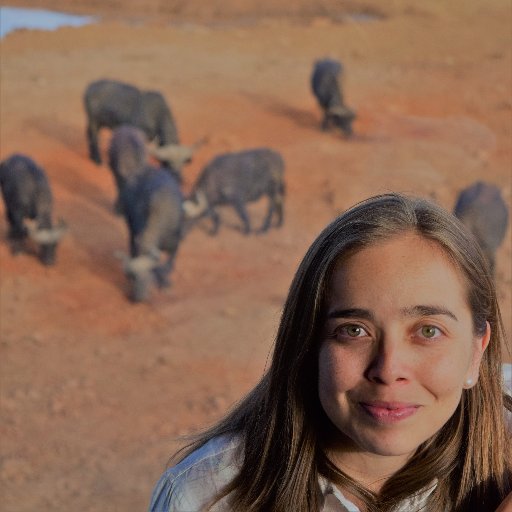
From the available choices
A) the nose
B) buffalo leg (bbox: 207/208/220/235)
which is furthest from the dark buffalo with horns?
the nose

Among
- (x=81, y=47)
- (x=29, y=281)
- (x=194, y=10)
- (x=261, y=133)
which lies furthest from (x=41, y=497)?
(x=194, y=10)

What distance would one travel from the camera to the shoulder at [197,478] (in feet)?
6.53

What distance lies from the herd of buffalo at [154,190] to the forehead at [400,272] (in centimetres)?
500

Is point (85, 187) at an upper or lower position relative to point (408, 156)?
lower

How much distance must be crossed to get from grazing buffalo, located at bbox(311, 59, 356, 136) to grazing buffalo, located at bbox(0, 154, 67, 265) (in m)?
4.23

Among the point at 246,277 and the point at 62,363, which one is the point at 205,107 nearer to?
the point at 246,277

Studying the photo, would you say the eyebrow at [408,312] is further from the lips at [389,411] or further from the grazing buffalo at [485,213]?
the grazing buffalo at [485,213]

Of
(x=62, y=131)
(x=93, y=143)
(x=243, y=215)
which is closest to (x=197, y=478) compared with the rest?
(x=243, y=215)

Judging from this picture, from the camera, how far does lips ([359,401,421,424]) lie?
1.86m

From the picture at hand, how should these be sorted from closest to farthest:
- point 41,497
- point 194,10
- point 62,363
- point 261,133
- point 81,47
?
1. point 41,497
2. point 62,363
3. point 261,133
4. point 81,47
5. point 194,10

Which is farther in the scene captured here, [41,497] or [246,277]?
[246,277]

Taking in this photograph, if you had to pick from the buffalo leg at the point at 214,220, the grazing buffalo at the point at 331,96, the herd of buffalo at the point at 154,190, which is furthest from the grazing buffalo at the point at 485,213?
the grazing buffalo at the point at 331,96

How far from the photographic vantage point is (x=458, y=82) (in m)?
11.9

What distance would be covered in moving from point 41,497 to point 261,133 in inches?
297
